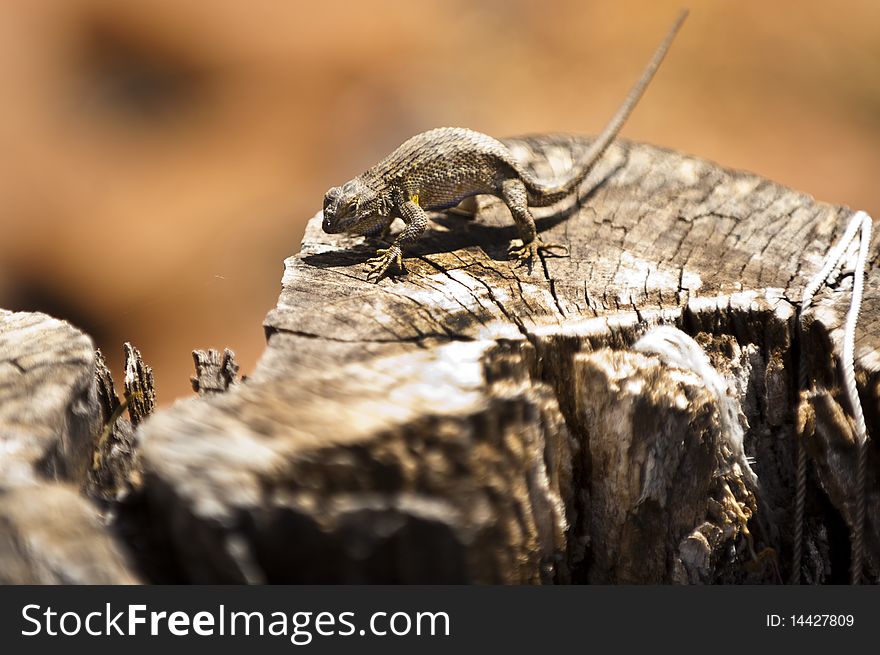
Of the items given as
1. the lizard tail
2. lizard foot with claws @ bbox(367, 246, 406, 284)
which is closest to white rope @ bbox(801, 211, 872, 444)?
the lizard tail

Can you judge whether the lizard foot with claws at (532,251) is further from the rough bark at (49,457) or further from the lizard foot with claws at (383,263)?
the rough bark at (49,457)

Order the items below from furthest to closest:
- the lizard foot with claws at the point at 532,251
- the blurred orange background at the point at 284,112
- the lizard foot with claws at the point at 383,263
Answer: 1. the blurred orange background at the point at 284,112
2. the lizard foot with claws at the point at 532,251
3. the lizard foot with claws at the point at 383,263

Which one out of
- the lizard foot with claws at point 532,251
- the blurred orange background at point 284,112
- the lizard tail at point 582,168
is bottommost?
the lizard foot with claws at point 532,251

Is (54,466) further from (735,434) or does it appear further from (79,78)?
(79,78)

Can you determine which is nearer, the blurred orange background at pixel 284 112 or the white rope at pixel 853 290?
the white rope at pixel 853 290

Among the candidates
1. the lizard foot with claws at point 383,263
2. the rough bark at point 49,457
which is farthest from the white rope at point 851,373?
the rough bark at point 49,457
